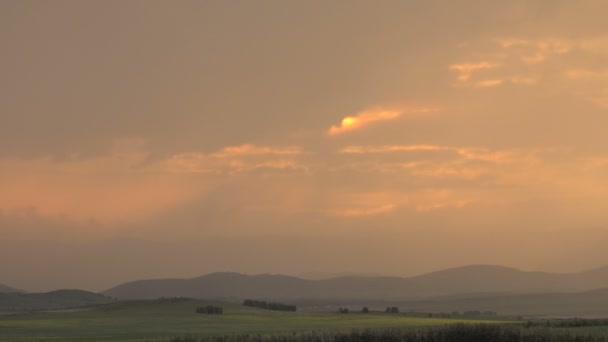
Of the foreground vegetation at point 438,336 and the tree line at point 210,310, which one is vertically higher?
the tree line at point 210,310

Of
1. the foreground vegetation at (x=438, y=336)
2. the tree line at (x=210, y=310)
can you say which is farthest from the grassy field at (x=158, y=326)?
the foreground vegetation at (x=438, y=336)

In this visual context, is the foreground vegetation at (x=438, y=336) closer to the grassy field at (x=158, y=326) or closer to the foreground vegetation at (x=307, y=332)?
the foreground vegetation at (x=307, y=332)

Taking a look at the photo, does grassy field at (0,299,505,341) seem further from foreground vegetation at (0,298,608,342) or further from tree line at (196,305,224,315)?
tree line at (196,305,224,315)

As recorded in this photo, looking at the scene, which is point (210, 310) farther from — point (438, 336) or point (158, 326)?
point (438, 336)

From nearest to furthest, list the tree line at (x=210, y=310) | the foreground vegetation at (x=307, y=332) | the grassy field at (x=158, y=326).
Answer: the foreground vegetation at (x=307, y=332)
the grassy field at (x=158, y=326)
the tree line at (x=210, y=310)

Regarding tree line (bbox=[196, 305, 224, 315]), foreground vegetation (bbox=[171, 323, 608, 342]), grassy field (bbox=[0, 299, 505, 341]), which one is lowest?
foreground vegetation (bbox=[171, 323, 608, 342])

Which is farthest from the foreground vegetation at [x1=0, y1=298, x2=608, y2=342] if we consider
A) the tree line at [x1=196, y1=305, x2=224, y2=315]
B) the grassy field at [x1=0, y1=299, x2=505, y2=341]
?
the tree line at [x1=196, y1=305, x2=224, y2=315]

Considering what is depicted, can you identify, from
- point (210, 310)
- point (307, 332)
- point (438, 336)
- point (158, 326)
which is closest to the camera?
point (438, 336)

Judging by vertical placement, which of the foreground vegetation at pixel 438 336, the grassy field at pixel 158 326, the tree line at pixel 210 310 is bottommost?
the foreground vegetation at pixel 438 336

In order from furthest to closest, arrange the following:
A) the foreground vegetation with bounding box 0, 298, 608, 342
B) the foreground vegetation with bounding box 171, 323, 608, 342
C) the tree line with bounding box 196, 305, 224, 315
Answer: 1. the tree line with bounding box 196, 305, 224, 315
2. the foreground vegetation with bounding box 0, 298, 608, 342
3. the foreground vegetation with bounding box 171, 323, 608, 342

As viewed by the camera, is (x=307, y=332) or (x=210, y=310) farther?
(x=210, y=310)

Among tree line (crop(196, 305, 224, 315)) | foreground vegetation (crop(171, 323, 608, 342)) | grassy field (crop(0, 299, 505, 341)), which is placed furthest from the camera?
tree line (crop(196, 305, 224, 315))

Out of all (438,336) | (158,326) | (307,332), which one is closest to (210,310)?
(158,326)

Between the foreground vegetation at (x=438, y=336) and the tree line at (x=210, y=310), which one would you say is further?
the tree line at (x=210, y=310)
